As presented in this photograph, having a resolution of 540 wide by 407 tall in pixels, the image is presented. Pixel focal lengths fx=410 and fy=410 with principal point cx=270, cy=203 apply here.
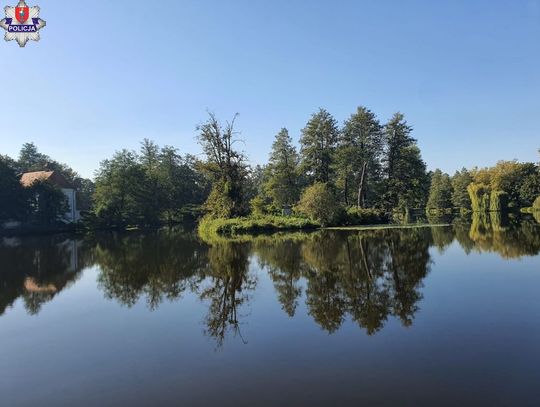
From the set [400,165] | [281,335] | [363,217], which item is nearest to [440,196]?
[400,165]

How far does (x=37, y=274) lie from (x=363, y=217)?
28.9m

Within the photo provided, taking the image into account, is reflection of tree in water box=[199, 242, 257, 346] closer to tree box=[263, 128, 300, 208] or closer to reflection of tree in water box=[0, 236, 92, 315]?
reflection of tree in water box=[0, 236, 92, 315]

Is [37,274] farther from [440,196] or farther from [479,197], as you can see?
[440,196]

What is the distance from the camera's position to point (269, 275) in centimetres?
1416

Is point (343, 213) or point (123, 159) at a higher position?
point (123, 159)

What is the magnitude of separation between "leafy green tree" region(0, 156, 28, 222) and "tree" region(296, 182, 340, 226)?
3180 cm

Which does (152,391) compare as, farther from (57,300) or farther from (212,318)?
(57,300)

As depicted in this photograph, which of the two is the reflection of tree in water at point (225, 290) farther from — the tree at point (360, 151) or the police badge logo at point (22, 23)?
the tree at point (360, 151)

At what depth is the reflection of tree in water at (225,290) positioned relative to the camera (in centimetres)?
857

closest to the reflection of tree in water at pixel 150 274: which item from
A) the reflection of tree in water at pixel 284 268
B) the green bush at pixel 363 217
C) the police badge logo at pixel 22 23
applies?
the reflection of tree in water at pixel 284 268

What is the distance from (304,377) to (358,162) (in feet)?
136

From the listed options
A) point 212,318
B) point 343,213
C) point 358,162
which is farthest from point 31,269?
point 358,162

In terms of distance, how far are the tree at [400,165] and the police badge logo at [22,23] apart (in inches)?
1443

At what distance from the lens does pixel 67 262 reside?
2020cm
